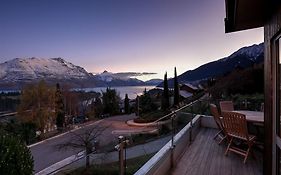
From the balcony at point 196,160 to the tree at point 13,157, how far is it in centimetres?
129

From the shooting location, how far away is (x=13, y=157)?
2.74 m

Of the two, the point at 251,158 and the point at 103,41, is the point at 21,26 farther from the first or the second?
the point at 251,158

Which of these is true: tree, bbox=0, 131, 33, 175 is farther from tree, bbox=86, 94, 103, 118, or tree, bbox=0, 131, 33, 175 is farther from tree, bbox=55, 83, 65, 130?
tree, bbox=86, 94, 103, 118

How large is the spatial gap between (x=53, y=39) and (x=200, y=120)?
21979 mm

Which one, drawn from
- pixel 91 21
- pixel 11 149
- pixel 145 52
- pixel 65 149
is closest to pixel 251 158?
pixel 11 149

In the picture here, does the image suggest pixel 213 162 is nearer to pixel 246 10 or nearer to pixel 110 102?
pixel 246 10

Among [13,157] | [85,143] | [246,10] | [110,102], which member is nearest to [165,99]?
[110,102]

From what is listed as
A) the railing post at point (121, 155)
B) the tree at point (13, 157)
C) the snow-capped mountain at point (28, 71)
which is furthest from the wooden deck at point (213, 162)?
the snow-capped mountain at point (28, 71)

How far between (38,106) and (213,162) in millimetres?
25589

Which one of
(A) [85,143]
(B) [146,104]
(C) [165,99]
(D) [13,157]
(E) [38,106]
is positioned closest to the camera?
(D) [13,157]

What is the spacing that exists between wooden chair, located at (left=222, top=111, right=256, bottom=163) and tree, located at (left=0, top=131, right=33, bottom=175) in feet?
10.7

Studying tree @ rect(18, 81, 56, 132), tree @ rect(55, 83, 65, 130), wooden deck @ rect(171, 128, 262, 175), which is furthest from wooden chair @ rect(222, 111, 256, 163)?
tree @ rect(55, 83, 65, 130)

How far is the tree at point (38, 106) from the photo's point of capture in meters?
26.1

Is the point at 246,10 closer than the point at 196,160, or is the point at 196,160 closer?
the point at 246,10
